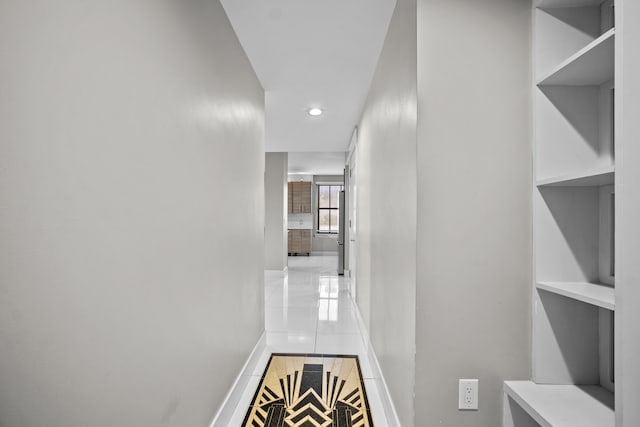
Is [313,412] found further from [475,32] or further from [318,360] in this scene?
[475,32]

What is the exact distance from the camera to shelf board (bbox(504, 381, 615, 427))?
1283 mm

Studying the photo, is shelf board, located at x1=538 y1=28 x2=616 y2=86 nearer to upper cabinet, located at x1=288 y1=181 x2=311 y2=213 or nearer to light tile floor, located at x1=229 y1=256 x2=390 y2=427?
light tile floor, located at x1=229 y1=256 x2=390 y2=427

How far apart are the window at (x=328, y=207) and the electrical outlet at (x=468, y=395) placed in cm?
1078

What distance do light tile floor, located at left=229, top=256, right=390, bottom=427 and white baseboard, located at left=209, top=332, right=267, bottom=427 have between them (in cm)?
4

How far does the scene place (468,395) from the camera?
62.2 inches

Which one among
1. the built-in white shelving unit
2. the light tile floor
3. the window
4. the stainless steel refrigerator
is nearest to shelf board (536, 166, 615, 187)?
the built-in white shelving unit

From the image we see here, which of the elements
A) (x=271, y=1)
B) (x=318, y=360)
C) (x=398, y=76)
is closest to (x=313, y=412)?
(x=318, y=360)

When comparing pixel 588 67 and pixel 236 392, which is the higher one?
pixel 588 67

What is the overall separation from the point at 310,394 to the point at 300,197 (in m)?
9.13

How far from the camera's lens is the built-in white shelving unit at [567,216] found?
1.52 metres

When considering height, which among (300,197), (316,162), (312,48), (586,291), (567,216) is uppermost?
(316,162)

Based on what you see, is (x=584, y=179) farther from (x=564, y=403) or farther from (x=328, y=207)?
(x=328, y=207)

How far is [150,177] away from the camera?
1272mm

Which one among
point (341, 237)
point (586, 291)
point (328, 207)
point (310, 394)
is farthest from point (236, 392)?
point (328, 207)
